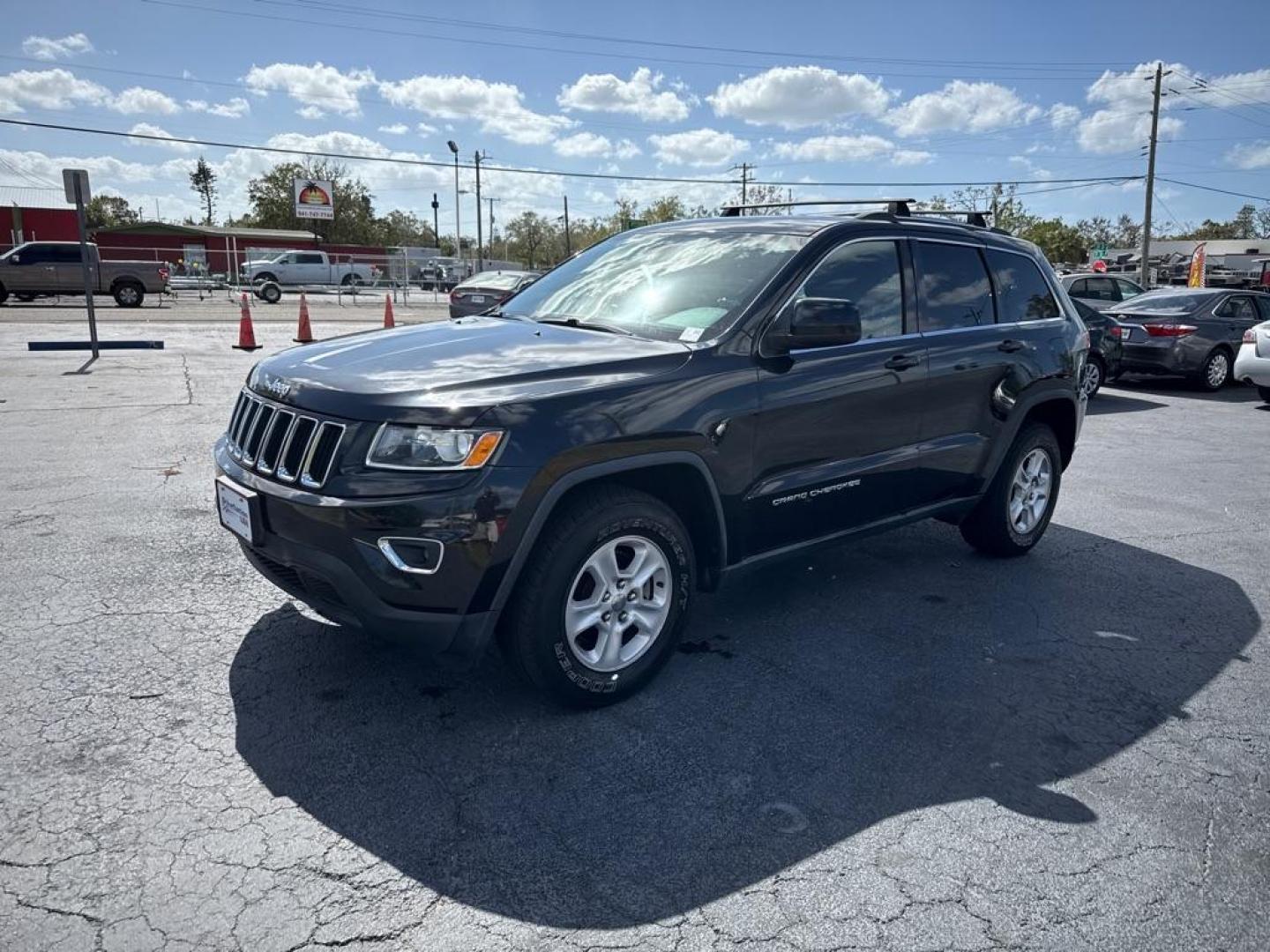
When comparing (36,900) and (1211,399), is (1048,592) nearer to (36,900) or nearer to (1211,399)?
(36,900)

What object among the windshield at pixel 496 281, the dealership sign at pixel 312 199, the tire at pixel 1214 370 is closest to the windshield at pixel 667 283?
the tire at pixel 1214 370

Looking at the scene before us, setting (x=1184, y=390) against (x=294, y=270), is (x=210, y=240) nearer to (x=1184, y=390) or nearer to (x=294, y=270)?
(x=294, y=270)

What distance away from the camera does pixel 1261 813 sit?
2.98 m

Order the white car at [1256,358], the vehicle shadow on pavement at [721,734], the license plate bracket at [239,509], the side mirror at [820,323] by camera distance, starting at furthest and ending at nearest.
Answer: the white car at [1256,358] < the side mirror at [820,323] < the license plate bracket at [239,509] < the vehicle shadow on pavement at [721,734]

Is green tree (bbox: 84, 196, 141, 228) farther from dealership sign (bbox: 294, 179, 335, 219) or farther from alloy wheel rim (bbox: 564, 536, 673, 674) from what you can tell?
alloy wheel rim (bbox: 564, 536, 673, 674)

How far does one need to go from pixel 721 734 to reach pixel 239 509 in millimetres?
1976

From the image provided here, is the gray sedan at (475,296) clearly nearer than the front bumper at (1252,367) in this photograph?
No

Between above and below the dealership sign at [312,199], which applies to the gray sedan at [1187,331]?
below

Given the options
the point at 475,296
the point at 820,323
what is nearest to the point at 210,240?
the point at 475,296

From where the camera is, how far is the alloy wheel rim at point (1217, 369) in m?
14.0

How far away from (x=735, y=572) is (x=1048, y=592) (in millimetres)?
2164

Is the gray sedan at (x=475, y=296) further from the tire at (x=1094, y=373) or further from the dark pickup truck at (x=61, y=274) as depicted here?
the dark pickup truck at (x=61, y=274)

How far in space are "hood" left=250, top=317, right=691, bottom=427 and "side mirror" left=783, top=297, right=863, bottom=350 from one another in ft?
1.50

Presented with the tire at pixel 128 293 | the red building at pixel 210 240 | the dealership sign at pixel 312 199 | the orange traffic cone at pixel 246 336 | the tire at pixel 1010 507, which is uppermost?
the dealership sign at pixel 312 199
